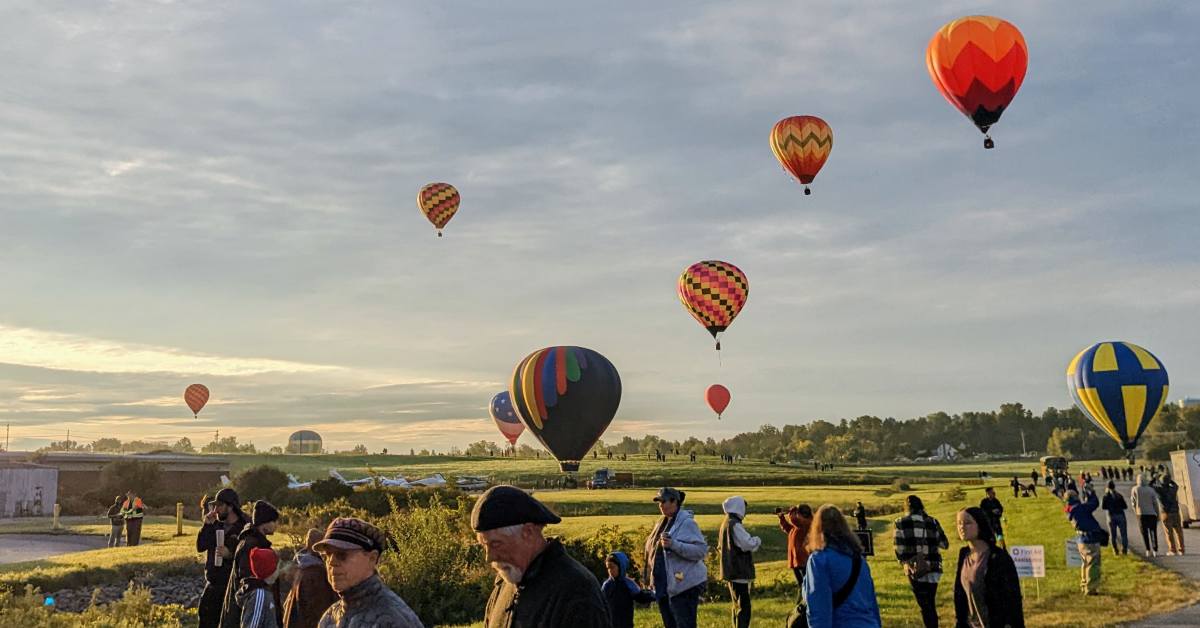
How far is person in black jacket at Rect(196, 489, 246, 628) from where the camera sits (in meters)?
10.5

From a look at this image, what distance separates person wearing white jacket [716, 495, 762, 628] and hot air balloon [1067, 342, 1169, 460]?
93.3 feet

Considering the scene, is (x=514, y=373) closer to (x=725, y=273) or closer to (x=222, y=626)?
(x=725, y=273)

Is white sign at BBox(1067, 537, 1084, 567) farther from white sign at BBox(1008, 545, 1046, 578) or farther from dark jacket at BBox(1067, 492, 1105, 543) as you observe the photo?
white sign at BBox(1008, 545, 1046, 578)

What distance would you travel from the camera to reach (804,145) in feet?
128

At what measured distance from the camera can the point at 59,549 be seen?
100 ft

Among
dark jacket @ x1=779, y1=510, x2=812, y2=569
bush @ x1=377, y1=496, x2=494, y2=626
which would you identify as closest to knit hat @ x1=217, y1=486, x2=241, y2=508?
dark jacket @ x1=779, y1=510, x2=812, y2=569

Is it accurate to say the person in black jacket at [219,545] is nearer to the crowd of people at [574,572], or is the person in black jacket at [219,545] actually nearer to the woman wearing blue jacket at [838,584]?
the crowd of people at [574,572]

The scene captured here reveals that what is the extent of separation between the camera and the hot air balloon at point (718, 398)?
76625 mm

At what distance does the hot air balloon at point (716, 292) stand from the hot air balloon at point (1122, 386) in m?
15.2

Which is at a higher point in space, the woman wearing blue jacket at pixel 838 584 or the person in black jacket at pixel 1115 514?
the woman wearing blue jacket at pixel 838 584

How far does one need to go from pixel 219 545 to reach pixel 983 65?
2817 cm

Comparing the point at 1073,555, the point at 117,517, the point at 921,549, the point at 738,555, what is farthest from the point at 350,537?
the point at 117,517

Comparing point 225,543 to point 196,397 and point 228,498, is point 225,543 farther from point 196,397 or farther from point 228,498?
point 196,397

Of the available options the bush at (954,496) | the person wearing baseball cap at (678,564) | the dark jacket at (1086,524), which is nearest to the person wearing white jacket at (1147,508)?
the dark jacket at (1086,524)
